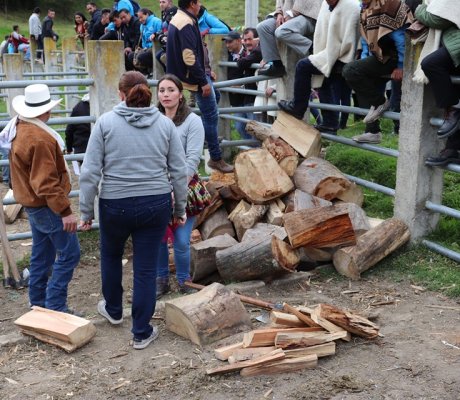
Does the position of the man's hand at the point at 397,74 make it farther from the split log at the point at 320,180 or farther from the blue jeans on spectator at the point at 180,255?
the blue jeans on spectator at the point at 180,255

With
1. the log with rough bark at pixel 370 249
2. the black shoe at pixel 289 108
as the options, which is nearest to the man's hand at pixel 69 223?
the log with rough bark at pixel 370 249

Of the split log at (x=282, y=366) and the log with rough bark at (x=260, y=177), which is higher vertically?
the log with rough bark at (x=260, y=177)

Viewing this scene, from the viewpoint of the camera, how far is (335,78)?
710 centimetres

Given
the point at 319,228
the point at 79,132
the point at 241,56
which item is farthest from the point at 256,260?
the point at 241,56

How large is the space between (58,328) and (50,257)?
694mm

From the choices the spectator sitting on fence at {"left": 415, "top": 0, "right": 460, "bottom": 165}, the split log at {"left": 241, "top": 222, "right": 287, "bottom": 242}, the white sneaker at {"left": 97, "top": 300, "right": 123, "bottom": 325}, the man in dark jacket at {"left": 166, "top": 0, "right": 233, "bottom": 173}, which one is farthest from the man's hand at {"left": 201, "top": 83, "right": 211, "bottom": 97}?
the white sneaker at {"left": 97, "top": 300, "right": 123, "bottom": 325}

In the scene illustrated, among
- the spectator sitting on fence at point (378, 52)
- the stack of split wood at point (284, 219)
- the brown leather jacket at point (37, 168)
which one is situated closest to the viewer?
the brown leather jacket at point (37, 168)

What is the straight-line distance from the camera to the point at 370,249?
18.5 ft

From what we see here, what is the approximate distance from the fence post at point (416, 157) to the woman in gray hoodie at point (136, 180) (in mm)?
2236

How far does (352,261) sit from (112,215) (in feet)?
7.12

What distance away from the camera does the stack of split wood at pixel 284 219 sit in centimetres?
554

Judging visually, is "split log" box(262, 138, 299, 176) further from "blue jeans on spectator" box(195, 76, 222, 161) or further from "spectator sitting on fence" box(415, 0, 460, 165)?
"spectator sitting on fence" box(415, 0, 460, 165)

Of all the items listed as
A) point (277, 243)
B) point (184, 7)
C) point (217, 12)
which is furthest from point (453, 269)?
point (217, 12)

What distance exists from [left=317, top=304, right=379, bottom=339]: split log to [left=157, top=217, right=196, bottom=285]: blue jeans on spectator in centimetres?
147
